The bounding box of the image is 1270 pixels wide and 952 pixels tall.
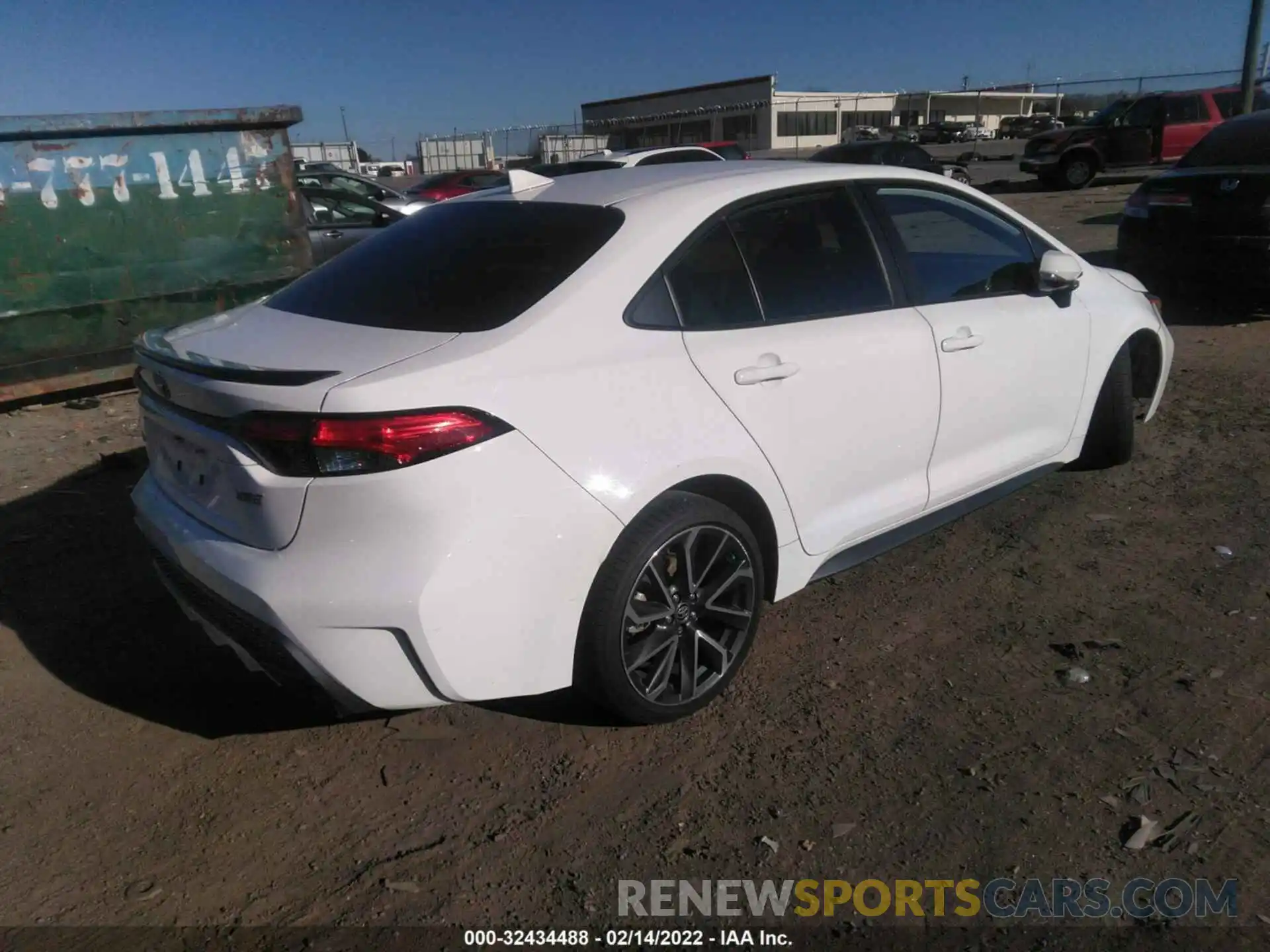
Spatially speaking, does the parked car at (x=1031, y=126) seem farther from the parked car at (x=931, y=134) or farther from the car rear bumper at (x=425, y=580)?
the car rear bumper at (x=425, y=580)

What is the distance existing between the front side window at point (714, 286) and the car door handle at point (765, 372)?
149 millimetres

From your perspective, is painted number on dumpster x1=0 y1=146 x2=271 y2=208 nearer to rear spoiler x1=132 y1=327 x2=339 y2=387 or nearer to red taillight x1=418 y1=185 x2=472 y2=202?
rear spoiler x1=132 y1=327 x2=339 y2=387

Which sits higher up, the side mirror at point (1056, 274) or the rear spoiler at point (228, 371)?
the rear spoiler at point (228, 371)

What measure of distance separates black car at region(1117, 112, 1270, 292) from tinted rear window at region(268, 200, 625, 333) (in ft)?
22.4

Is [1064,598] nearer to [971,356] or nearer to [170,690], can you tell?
[971,356]

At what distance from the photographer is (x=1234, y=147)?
8727 mm

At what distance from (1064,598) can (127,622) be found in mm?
3576

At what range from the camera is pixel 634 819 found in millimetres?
2729

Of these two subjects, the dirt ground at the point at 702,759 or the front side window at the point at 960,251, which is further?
the front side window at the point at 960,251

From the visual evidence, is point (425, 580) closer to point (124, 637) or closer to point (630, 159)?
point (124, 637)

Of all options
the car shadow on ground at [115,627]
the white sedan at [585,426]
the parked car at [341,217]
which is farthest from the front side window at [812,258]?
the parked car at [341,217]

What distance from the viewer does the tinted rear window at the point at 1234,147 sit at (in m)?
8.46

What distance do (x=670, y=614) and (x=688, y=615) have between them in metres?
0.09

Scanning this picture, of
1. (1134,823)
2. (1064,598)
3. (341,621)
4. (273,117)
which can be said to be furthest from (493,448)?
(273,117)
